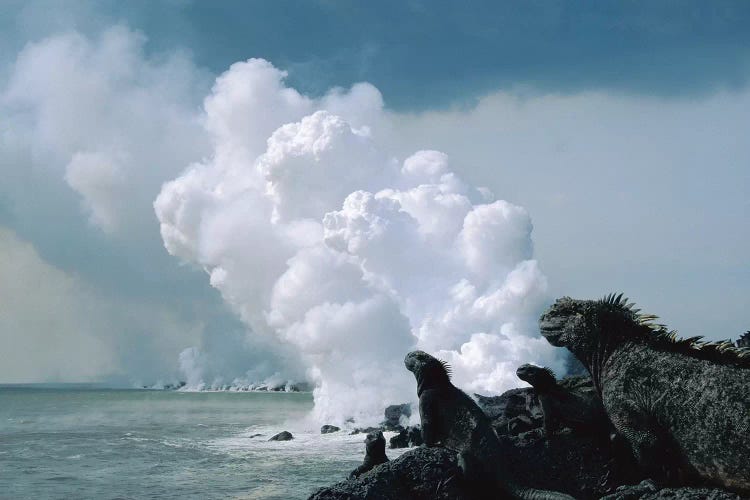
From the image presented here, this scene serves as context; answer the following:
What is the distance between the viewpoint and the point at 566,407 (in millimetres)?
6598

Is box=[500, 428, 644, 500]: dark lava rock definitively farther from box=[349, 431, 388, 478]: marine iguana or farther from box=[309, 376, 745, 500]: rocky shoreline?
box=[349, 431, 388, 478]: marine iguana

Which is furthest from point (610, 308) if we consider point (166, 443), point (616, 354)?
point (166, 443)

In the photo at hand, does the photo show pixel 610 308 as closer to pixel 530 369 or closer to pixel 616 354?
pixel 616 354

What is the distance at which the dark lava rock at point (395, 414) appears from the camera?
4203cm

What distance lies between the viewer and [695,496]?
5270mm

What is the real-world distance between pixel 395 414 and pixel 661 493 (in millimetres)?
39083

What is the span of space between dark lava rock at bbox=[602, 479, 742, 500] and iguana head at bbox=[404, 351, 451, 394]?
2.13m

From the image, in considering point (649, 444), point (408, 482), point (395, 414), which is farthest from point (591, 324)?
point (395, 414)

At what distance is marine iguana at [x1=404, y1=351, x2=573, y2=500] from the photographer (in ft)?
20.5

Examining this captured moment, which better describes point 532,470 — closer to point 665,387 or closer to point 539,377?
point 539,377

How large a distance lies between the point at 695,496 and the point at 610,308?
1.86 metres

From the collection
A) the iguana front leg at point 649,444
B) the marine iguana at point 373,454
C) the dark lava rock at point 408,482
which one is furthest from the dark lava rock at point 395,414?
the iguana front leg at point 649,444

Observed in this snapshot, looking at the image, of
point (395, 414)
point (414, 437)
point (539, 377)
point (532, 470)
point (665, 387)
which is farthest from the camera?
point (395, 414)

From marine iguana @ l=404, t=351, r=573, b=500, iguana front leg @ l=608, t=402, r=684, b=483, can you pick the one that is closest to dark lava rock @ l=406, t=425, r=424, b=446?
marine iguana @ l=404, t=351, r=573, b=500
